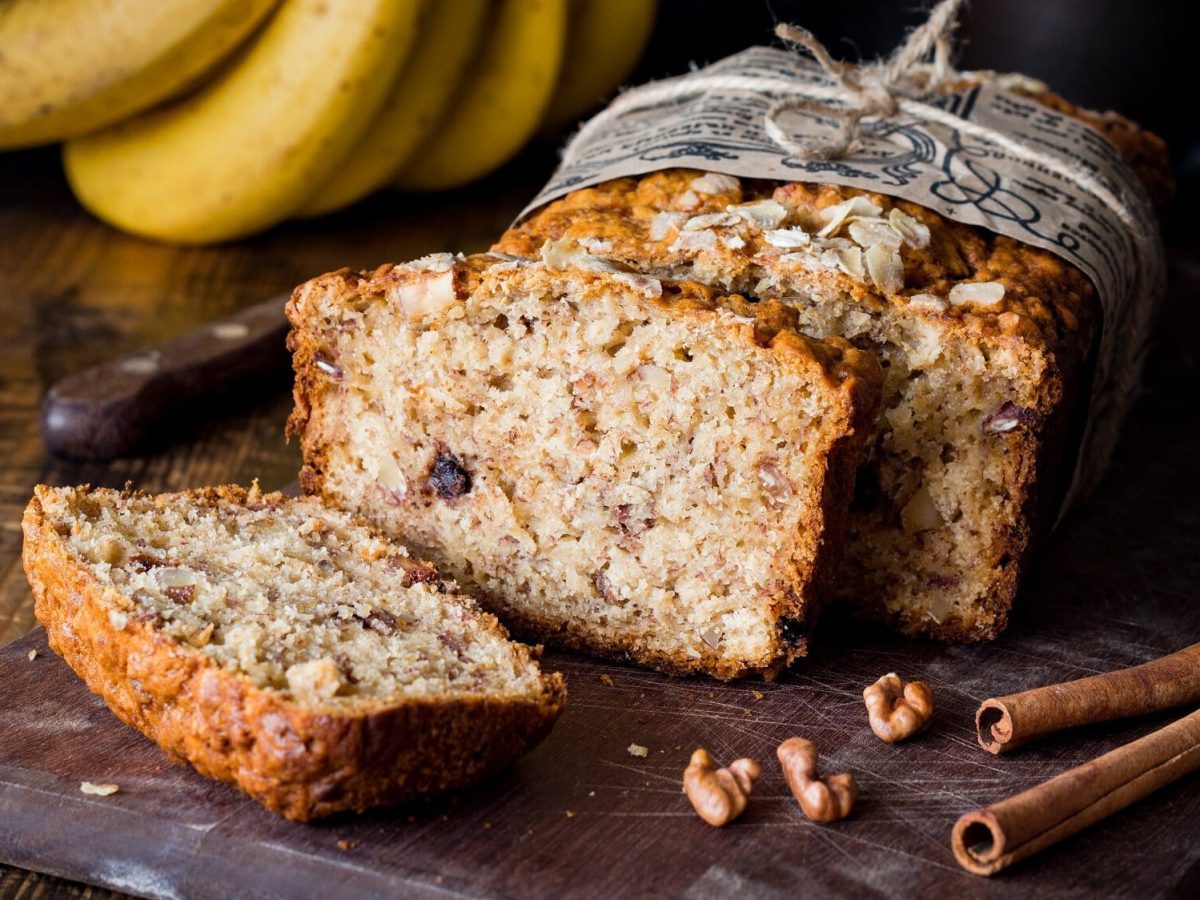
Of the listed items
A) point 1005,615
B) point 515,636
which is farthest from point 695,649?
point 1005,615

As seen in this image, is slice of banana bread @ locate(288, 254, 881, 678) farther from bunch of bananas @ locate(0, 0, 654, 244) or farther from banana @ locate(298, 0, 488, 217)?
banana @ locate(298, 0, 488, 217)

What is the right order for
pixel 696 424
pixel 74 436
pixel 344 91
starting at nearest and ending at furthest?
1. pixel 696 424
2. pixel 74 436
3. pixel 344 91

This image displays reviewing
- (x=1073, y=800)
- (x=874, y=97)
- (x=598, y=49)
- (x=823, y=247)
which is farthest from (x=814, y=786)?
(x=598, y=49)

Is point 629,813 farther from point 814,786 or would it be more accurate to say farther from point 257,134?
point 257,134

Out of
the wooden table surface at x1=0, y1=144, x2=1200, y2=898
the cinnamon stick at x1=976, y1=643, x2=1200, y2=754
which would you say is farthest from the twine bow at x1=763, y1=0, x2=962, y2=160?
the cinnamon stick at x1=976, y1=643, x2=1200, y2=754

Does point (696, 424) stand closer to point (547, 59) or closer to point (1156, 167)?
point (1156, 167)

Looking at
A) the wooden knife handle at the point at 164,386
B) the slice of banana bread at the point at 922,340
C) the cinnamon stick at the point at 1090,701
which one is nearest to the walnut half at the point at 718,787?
the cinnamon stick at the point at 1090,701
